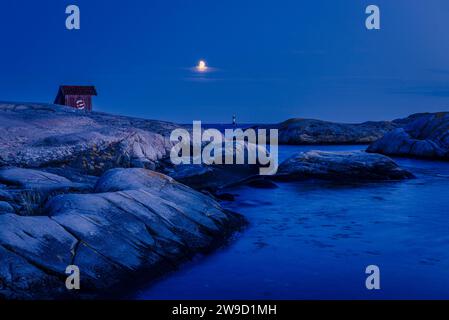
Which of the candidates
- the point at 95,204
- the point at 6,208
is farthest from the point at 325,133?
A: the point at 6,208

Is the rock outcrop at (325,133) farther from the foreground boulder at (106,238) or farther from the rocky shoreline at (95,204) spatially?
the foreground boulder at (106,238)

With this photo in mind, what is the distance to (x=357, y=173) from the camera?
59.6 ft

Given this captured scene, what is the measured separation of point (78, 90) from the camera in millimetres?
33531

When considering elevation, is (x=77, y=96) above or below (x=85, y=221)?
above

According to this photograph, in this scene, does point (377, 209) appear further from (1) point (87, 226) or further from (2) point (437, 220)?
(1) point (87, 226)

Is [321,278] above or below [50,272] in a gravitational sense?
below

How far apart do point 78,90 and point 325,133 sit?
1572 inches

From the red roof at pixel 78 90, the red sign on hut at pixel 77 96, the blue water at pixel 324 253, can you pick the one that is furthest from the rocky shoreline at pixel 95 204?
the red roof at pixel 78 90

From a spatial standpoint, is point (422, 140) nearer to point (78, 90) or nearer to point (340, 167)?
point (340, 167)

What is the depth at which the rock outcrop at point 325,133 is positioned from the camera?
65.3m

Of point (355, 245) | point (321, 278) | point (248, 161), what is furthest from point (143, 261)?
point (248, 161)

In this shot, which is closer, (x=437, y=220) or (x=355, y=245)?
(x=355, y=245)

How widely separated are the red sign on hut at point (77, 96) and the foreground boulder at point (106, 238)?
84.4 ft
